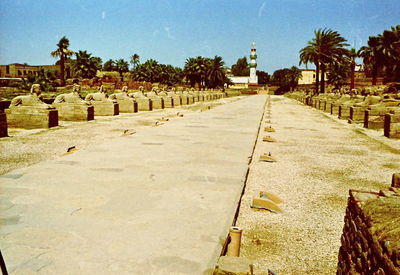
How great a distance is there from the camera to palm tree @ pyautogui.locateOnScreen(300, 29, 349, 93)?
37.3 metres

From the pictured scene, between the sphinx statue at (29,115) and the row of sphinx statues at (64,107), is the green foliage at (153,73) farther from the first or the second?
the sphinx statue at (29,115)

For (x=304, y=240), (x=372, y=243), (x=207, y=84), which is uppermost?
(x=207, y=84)

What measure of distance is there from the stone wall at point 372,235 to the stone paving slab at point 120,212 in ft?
3.34

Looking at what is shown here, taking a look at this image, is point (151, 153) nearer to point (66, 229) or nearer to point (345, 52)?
point (66, 229)

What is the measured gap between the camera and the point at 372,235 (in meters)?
1.98

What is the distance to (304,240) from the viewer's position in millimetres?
3480

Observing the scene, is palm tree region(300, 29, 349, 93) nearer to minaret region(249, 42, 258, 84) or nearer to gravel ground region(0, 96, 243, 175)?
gravel ground region(0, 96, 243, 175)

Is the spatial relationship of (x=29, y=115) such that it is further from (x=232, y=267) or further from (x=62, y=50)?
(x=62, y=50)

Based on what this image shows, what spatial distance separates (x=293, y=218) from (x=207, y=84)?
7404 cm

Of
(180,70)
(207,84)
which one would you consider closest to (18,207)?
(207,84)

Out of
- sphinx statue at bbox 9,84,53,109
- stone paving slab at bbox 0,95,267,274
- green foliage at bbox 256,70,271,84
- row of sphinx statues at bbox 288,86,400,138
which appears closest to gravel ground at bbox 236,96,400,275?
stone paving slab at bbox 0,95,267,274

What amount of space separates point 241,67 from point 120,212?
14065cm

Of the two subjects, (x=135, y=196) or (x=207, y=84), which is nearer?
(x=135, y=196)

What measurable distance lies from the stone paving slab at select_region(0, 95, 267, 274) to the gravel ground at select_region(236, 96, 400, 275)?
442mm
